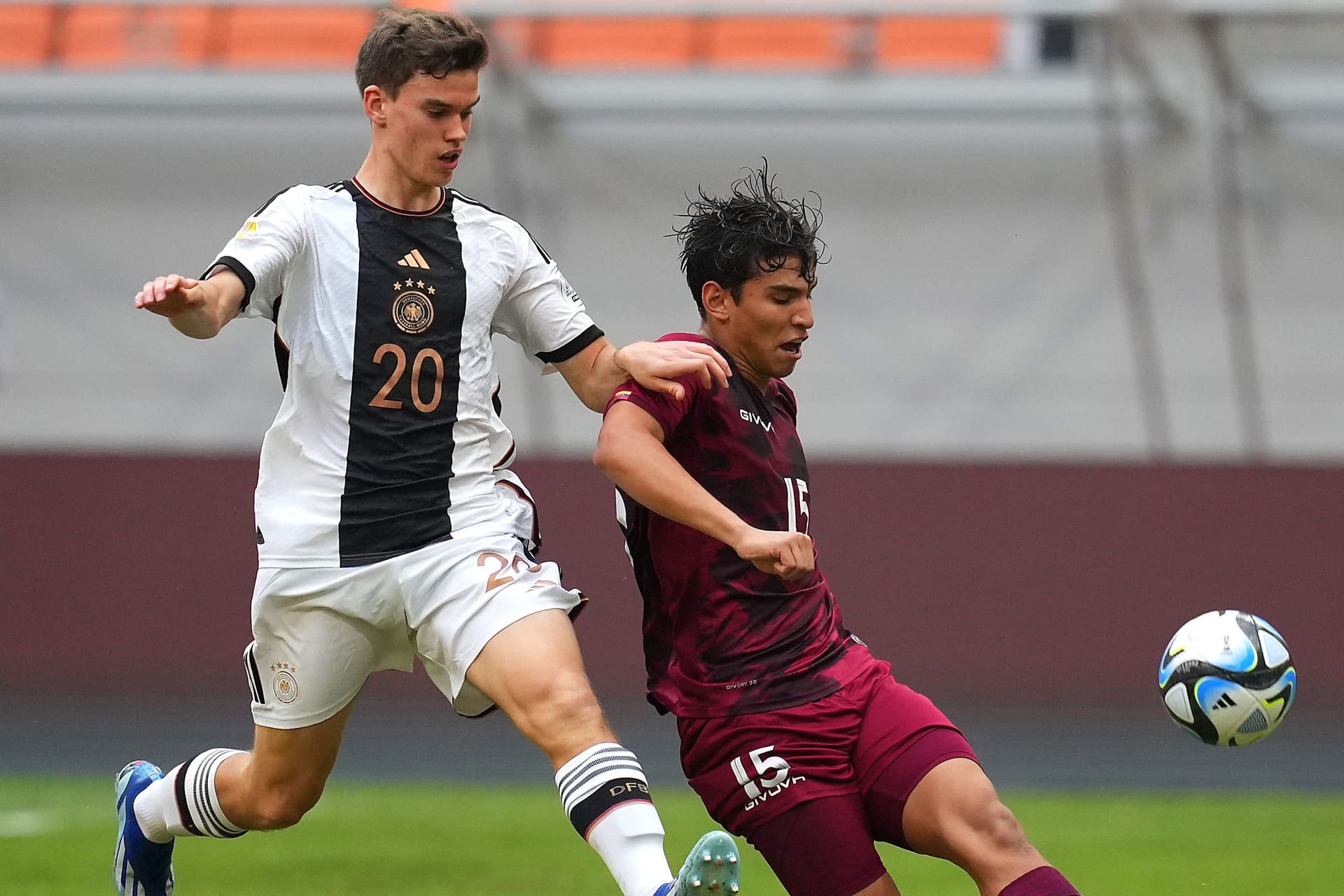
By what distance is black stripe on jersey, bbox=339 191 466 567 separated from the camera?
14.2 ft

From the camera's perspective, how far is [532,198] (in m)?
15.2

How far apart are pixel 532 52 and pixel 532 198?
56.6 inches

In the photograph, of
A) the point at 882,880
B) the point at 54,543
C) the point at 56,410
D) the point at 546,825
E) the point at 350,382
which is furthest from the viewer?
the point at 56,410

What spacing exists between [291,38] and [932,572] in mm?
8193

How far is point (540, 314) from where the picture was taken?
15.6 ft

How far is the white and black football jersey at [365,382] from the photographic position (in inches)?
171

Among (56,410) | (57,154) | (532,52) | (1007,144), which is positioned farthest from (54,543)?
(1007,144)

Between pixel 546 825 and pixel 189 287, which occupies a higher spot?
pixel 189 287

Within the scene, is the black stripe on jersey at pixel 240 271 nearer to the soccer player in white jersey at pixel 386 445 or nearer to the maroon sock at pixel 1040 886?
the soccer player in white jersey at pixel 386 445

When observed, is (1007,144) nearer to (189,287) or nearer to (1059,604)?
(1059,604)

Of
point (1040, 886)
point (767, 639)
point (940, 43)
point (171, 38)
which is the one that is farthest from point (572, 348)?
point (171, 38)

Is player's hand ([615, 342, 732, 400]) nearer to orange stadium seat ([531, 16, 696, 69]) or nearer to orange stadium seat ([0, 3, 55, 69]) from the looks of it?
orange stadium seat ([531, 16, 696, 69])

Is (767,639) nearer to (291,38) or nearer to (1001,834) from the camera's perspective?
(1001,834)

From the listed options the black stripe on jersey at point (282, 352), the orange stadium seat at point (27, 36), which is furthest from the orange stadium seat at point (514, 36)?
the black stripe on jersey at point (282, 352)
